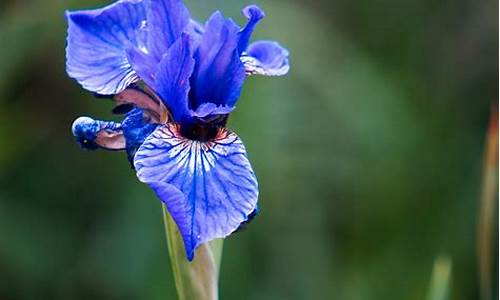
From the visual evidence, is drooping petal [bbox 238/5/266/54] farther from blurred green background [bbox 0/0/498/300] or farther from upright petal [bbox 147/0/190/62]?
blurred green background [bbox 0/0/498/300]

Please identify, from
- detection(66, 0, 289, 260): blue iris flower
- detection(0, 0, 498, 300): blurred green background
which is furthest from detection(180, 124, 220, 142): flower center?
detection(0, 0, 498, 300): blurred green background

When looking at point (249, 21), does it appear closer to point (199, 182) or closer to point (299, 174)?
point (199, 182)

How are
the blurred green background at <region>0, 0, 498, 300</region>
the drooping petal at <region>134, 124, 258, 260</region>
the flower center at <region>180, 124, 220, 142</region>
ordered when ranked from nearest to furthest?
1. the drooping petal at <region>134, 124, 258, 260</region>
2. the flower center at <region>180, 124, 220, 142</region>
3. the blurred green background at <region>0, 0, 498, 300</region>

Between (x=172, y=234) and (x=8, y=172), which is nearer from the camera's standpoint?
(x=172, y=234)

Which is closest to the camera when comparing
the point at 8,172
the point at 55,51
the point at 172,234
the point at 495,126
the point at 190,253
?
the point at 190,253

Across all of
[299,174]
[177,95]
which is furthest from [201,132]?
[299,174]

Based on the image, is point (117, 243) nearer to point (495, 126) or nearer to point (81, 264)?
point (81, 264)

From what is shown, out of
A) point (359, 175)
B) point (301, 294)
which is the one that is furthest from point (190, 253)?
point (359, 175)
